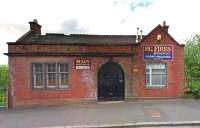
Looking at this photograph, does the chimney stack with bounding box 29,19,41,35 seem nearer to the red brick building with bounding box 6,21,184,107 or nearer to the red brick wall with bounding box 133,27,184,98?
the red brick building with bounding box 6,21,184,107

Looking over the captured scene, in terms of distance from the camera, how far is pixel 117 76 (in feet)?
72.3

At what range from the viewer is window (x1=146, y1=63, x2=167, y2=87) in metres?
22.3

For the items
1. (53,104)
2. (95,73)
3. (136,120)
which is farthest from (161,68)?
(136,120)

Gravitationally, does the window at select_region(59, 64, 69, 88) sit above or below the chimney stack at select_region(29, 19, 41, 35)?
below

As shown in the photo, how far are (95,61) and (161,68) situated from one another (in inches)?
178

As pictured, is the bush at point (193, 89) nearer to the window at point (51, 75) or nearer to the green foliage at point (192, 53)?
the window at point (51, 75)

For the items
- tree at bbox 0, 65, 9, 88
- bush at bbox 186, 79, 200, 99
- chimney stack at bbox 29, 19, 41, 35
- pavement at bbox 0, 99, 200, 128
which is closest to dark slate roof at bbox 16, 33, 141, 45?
chimney stack at bbox 29, 19, 41, 35

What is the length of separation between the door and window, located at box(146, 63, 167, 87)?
183 cm

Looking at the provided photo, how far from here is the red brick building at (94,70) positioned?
826 inches

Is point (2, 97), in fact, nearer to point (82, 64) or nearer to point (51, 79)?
point (51, 79)

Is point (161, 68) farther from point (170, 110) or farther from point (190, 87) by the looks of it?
point (170, 110)

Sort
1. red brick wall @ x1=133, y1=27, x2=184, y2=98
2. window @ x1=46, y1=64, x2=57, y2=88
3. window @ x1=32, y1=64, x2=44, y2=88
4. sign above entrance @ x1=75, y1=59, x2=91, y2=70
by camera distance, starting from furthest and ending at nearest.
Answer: red brick wall @ x1=133, y1=27, x2=184, y2=98
sign above entrance @ x1=75, y1=59, x2=91, y2=70
window @ x1=46, y1=64, x2=57, y2=88
window @ x1=32, y1=64, x2=44, y2=88

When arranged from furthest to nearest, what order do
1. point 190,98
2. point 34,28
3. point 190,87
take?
point 34,28, point 190,87, point 190,98

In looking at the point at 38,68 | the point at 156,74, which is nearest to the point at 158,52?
the point at 156,74
